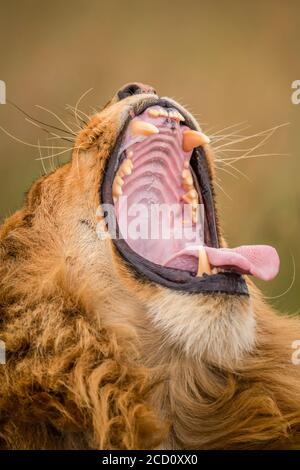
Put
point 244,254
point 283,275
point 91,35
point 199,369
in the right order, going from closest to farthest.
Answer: point 199,369 → point 244,254 → point 283,275 → point 91,35

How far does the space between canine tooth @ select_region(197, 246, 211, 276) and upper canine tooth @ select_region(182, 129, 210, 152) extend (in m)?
0.48

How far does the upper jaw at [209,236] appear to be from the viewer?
2.53 m

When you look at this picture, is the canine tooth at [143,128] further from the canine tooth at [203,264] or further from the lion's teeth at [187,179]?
the canine tooth at [203,264]

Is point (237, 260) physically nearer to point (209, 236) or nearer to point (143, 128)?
point (209, 236)

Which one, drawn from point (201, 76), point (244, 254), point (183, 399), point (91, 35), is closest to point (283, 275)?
point (201, 76)

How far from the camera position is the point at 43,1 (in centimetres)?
497

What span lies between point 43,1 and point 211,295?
2981 mm

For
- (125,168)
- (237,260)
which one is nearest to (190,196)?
(125,168)

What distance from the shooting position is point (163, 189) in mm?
3080

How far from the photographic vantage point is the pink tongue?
8.53 feet

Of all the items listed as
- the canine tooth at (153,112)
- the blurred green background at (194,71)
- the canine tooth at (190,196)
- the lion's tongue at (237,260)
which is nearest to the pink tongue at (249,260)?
the lion's tongue at (237,260)

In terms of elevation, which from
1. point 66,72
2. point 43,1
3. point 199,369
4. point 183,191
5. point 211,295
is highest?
point 43,1

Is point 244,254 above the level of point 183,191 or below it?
below
